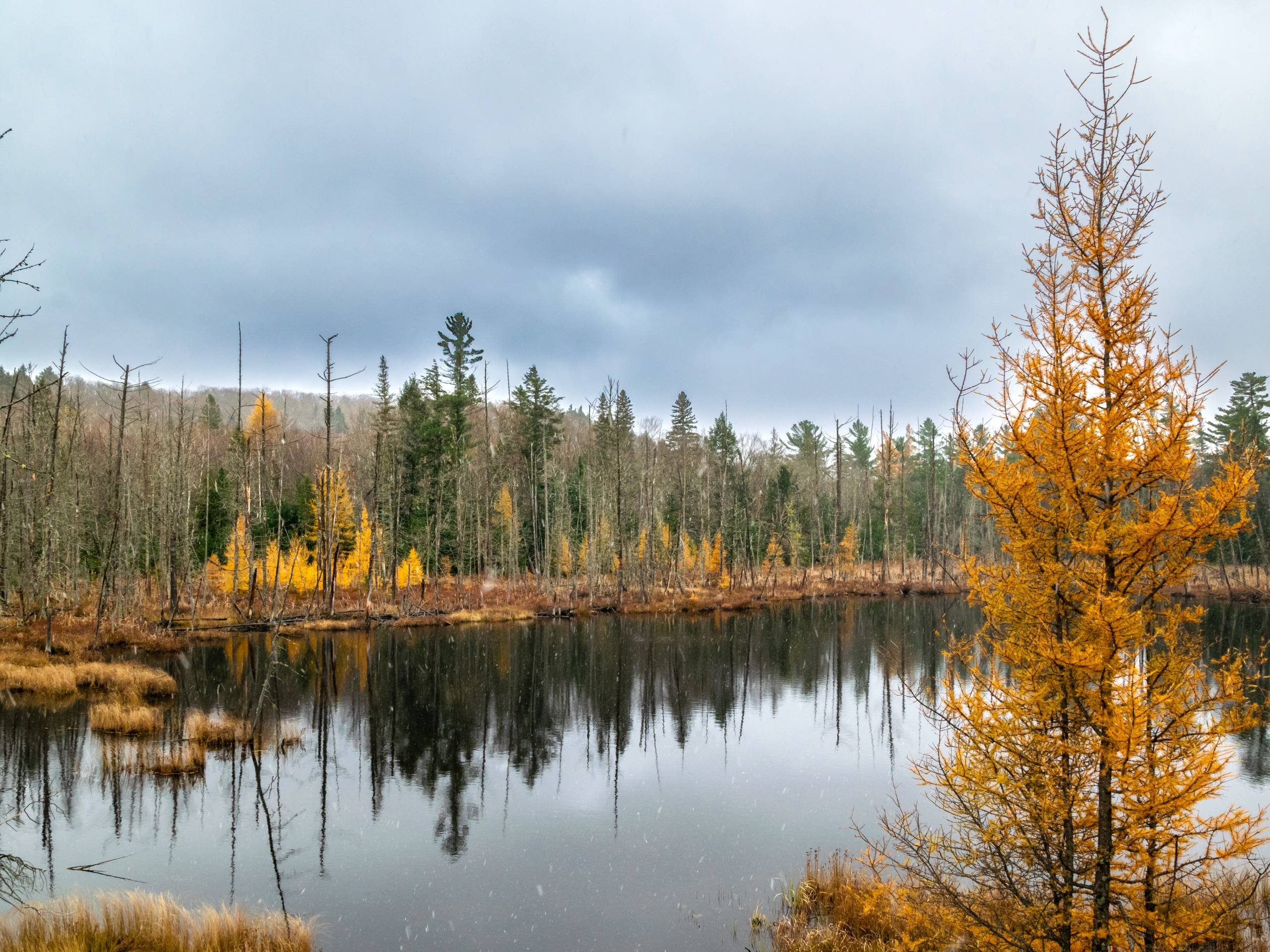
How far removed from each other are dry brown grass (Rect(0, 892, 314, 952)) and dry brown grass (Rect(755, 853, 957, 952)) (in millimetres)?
5829

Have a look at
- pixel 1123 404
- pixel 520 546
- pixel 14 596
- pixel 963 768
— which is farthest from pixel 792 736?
pixel 520 546

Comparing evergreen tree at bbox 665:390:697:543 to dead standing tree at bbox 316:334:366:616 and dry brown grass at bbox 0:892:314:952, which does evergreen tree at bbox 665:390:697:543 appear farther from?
Result: dry brown grass at bbox 0:892:314:952

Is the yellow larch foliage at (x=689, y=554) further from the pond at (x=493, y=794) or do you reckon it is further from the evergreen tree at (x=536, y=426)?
the pond at (x=493, y=794)

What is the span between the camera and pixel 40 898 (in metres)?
9.25

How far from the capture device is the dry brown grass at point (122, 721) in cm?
1645

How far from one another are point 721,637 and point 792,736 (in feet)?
48.3

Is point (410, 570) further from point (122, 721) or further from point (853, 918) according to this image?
point (853, 918)

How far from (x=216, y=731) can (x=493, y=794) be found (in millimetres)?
7210

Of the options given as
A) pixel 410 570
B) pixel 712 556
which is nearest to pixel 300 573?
pixel 410 570

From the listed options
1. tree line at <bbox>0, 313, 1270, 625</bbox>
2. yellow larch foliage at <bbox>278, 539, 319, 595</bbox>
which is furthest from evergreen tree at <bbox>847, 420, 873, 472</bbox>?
yellow larch foliage at <bbox>278, 539, 319, 595</bbox>

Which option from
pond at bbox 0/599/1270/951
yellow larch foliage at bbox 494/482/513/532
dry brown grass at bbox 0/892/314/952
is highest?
yellow larch foliage at bbox 494/482/513/532

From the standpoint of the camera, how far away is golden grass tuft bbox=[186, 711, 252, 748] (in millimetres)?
15892

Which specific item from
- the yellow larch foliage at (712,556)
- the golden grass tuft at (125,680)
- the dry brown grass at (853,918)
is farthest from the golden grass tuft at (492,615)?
the dry brown grass at (853,918)

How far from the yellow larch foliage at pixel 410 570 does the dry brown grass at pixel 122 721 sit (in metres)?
26.5
